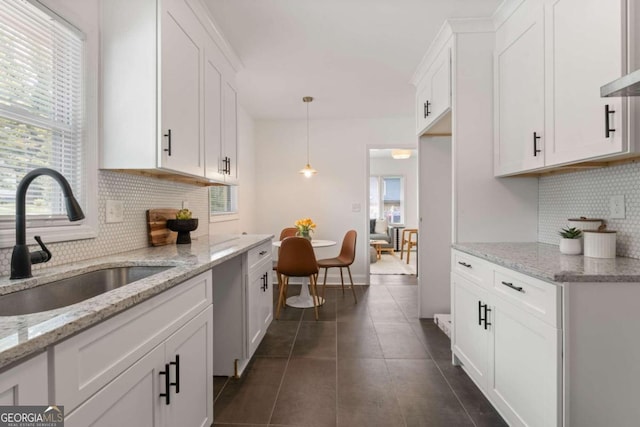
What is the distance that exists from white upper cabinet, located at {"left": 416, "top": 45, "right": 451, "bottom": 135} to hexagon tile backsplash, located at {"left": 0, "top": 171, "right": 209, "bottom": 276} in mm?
2169

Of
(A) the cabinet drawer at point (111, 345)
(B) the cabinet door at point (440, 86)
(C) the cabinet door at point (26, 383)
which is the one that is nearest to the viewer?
(C) the cabinet door at point (26, 383)

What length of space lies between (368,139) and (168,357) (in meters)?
4.23

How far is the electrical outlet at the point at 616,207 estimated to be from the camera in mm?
1638

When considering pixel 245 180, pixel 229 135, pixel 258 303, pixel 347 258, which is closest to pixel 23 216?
pixel 258 303

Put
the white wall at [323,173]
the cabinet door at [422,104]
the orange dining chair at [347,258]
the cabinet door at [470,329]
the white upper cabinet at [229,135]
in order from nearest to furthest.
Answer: the cabinet door at [470,329] < the white upper cabinet at [229,135] < the cabinet door at [422,104] < the orange dining chair at [347,258] < the white wall at [323,173]

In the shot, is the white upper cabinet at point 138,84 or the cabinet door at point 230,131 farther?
the cabinet door at point 230,131

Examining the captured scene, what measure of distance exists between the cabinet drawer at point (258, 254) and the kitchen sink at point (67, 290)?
76 cm

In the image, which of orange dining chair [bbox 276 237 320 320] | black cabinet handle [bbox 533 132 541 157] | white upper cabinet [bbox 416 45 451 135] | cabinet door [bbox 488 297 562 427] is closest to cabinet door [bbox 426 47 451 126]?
white upper cabinet [bbox 416 45 451 135]

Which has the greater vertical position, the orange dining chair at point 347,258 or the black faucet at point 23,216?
the black faucet at point 23,216

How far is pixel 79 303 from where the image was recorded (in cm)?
82

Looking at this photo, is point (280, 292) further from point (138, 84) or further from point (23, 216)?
point (23, 216)

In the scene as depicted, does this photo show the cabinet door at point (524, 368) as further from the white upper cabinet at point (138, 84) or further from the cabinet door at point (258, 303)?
the white upper cabinet at point (138, 84)

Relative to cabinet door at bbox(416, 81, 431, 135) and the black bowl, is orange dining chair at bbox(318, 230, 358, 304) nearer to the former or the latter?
cabinet door at bbox(416, 81, 431, 135)

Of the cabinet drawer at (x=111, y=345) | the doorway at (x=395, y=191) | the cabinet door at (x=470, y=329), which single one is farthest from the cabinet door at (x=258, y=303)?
the doorway at (x=395, y=191)
